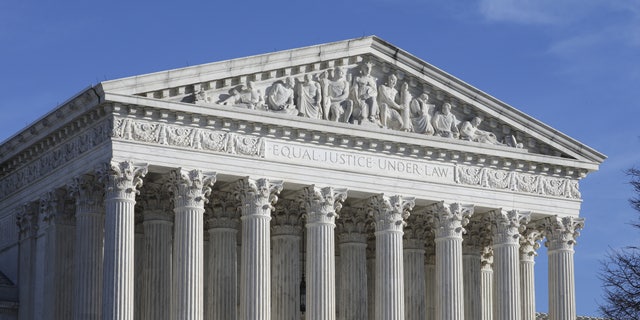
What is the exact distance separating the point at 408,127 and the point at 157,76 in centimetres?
1258

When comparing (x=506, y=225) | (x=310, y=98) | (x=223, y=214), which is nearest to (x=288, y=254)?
(x=223, y=214)

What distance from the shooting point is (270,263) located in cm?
6969

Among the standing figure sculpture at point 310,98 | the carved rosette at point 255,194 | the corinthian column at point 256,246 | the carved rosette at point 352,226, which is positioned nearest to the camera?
the corinthian column at point 256,246

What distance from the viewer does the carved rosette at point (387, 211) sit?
2726 inches

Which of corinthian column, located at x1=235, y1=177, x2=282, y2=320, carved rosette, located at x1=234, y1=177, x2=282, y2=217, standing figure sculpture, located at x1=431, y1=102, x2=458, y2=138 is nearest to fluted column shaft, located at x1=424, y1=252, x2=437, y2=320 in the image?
standing figure sculpture, located at x1=431, y1=102, x2=458, y2=138

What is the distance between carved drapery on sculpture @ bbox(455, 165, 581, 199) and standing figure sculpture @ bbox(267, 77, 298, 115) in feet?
29.4

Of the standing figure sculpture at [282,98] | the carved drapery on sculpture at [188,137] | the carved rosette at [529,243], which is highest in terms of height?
the standing figure sculpture at [282,98]

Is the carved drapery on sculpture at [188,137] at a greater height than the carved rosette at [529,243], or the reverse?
the carved drapery on sculpture at [188,137]

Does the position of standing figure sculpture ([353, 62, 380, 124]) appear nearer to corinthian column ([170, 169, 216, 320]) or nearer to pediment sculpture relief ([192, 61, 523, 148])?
pediment sculpture relief ([192, 61, 523, 148])

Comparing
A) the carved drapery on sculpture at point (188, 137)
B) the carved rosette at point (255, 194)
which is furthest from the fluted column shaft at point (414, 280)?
the carved drapery on sculpture at point (188, 137)

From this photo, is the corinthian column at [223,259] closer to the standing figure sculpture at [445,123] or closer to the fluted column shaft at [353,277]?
the fluted column shaft at [353,277]

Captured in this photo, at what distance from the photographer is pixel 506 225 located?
72.3 metres

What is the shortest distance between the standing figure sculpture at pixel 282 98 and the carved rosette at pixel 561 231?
14.5 m

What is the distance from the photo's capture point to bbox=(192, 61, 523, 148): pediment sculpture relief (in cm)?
6694
